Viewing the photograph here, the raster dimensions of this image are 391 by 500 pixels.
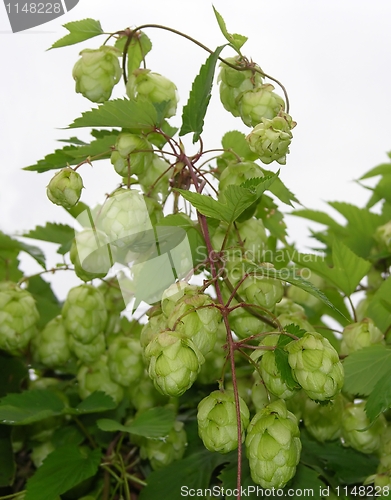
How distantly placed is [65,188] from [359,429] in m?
0.47

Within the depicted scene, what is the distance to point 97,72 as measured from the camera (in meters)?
0.78

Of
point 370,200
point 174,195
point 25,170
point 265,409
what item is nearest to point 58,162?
point 25,170

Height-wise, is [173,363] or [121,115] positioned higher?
[121,115]

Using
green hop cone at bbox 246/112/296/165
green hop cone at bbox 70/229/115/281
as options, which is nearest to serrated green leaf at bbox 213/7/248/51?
green hop cone at bbox 246/112/296/165

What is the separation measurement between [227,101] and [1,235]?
0.43 metres

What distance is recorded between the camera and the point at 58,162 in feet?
2.74

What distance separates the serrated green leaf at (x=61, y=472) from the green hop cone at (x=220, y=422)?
27 centimetres

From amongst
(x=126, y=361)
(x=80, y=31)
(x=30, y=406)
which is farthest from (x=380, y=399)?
(x=80, y=31)

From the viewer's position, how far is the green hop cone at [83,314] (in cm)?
84

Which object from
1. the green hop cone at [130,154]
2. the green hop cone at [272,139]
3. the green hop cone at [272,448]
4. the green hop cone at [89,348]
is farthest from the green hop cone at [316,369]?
the green hop cone at [89,348]

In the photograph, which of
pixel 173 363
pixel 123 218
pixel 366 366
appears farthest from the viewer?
pixel 366 366

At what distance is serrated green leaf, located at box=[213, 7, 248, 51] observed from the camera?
2.30 feet

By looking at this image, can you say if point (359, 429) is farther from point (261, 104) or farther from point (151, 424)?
point (261, 104)

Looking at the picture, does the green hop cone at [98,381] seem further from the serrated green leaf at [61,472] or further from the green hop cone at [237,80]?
the green hop cone at [237,80]
